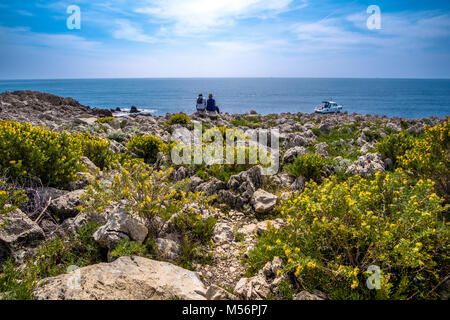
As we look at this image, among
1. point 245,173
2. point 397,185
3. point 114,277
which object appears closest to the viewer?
point 114,277

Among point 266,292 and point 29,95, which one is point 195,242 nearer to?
point 266,292

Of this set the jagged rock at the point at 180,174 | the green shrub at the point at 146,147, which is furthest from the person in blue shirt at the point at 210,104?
the jagged rock at the point at 180,174

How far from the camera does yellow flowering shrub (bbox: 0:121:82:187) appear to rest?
5.96 meters

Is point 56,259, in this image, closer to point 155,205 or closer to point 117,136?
point 155,205

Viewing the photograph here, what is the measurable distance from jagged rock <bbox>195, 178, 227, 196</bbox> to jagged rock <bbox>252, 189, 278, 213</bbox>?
1083 millimetres

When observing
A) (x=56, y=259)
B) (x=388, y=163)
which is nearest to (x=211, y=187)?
(x=56, y=259)

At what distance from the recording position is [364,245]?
3830mm

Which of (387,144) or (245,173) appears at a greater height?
(387,144)

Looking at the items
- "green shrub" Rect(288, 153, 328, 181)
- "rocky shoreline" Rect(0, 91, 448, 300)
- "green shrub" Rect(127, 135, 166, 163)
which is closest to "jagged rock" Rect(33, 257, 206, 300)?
"rocky shoreline" Rect(0, 91, 448, 300)

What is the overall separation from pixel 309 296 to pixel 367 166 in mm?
6442

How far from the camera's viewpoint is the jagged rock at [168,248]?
4676mm

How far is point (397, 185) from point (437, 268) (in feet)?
5.09

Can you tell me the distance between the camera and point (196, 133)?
15.0m
